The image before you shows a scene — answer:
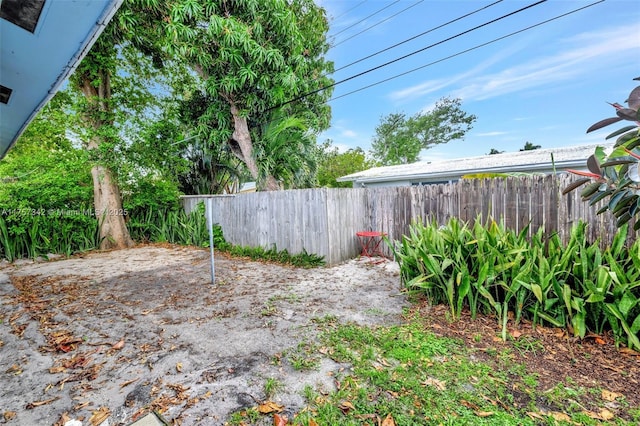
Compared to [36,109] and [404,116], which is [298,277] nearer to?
[36,109]

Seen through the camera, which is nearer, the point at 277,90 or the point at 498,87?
the point at 277,90

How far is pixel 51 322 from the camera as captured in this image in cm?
286

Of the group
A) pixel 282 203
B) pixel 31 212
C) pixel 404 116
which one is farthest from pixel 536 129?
pixel 31 212

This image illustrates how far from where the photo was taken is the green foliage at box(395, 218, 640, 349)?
2143 millimetres

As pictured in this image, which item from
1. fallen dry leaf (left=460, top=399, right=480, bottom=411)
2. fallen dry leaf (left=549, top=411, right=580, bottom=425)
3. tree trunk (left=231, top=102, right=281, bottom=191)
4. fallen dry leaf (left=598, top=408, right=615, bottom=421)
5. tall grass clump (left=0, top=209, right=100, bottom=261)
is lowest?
fallen dry leaf (left=598, top=408, right=615, bottom=421)

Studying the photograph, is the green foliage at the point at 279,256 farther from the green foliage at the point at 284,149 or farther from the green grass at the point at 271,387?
the green grass at the point at 271,387

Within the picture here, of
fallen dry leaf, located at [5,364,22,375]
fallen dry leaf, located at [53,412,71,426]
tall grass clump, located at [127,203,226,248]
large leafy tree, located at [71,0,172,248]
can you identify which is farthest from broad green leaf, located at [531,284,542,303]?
large leafy tree, located at [71,0,172,248]

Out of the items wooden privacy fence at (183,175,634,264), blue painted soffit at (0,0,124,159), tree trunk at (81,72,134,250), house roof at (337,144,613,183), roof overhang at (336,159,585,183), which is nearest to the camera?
blue painted soffit at (0,0,124,159)

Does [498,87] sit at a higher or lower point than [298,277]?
higher

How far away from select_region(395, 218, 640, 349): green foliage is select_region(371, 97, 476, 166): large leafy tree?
757 inches

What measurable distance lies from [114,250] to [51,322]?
15.0 ft

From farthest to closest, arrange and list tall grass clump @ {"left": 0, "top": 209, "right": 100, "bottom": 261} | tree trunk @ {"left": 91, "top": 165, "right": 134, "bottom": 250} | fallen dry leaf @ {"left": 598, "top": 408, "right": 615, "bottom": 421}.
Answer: tree trunk @ {"left": 91, "top": 165, "right": 134, "bottom": 250} → tall grass clump @ {"left": 0, "top": 209, "right": 100, "bottom": 261} → fallen dry leaf @ {"left": 598, "top": 408, "right": 615, "bottom": 421}

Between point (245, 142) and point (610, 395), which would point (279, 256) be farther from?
point (610, 395)

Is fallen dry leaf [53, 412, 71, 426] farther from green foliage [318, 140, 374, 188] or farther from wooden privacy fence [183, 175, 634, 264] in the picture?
green foliage [318, 140, 374, 188]
